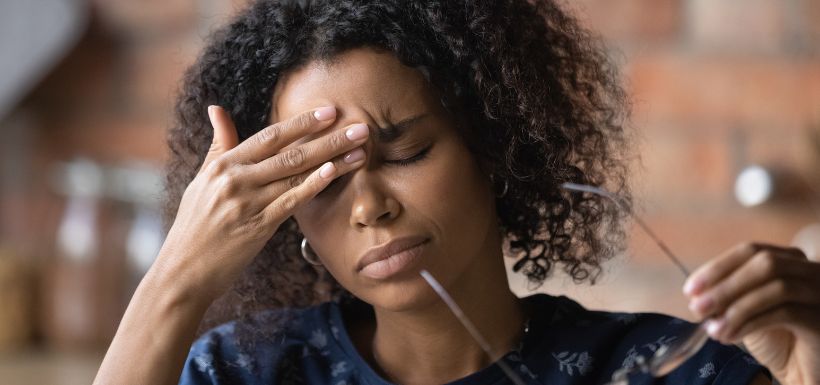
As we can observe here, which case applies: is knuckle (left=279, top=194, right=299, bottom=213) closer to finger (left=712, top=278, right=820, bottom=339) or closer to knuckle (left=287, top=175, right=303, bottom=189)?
knuckle (left=287, top=175, right=303, bottom=189)

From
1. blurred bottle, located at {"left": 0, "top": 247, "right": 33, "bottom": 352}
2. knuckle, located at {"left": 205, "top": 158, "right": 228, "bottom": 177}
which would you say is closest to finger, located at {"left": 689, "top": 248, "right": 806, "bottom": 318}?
knuckle, located at {"left": 205, "top": 158, "right": 228, "bottom": 177}

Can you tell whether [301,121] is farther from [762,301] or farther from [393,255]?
[762,301]

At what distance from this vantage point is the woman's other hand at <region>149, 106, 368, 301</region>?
986 mm

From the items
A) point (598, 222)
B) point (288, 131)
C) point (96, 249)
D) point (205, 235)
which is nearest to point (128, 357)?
point (205, 235)

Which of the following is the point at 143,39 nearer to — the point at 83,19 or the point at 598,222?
the point at 83,19

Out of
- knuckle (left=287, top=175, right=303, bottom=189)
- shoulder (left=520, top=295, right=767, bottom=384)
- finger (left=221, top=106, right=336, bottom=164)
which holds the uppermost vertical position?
finger (left=221, top=106, right=336, bottom=164)

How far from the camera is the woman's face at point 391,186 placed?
0.98 meters

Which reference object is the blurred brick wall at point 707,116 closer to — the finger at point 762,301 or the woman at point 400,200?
the woman at point 400,200

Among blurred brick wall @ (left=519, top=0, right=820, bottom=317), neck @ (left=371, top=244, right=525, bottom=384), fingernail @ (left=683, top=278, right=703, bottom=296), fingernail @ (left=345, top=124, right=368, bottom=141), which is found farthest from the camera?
blurred brick wall @ (left=519, top=0, right=820, bottom=317)

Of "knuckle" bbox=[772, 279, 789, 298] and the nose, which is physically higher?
the nose

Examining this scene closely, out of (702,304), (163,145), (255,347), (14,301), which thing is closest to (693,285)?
(702,304)

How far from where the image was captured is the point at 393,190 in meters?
0.99

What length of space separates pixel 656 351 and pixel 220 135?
430mm

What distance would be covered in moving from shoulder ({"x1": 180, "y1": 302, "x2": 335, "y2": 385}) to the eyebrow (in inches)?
10.1
